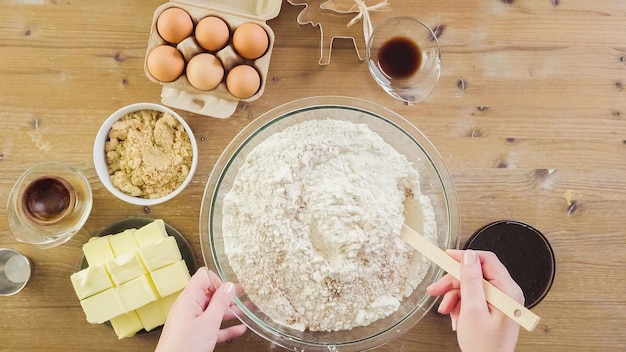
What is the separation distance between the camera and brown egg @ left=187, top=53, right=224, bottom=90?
1.33m

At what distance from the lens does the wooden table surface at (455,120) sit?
143 centimetres

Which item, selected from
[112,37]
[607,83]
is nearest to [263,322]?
[112,37]

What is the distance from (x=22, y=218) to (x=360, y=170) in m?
0.89

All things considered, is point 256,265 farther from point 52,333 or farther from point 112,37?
point 112,37

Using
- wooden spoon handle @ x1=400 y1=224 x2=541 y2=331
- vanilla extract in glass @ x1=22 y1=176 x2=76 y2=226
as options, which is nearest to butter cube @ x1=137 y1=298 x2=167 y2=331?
vanilla extract in glass @ x1=22 y1=176 x2=76 y2=226

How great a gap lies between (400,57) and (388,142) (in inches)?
11.1

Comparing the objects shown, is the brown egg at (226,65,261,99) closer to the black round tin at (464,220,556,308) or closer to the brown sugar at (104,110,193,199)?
the brown sugar at (104,110,193,199)

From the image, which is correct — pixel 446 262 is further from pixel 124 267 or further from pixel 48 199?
pixel 48 199

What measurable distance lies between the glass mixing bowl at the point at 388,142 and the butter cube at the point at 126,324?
25cm

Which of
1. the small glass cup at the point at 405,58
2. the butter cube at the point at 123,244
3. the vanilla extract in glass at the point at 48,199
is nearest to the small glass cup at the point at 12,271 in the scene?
the vanilla extract in glass at the point at 48,199

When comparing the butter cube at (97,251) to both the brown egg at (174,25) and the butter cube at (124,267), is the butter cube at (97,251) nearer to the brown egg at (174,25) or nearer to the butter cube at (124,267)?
the butter cube at (124,267)

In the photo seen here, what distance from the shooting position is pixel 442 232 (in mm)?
1315

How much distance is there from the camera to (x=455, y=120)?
57.2 inches

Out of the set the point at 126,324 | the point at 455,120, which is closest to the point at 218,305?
the point at 126,324
